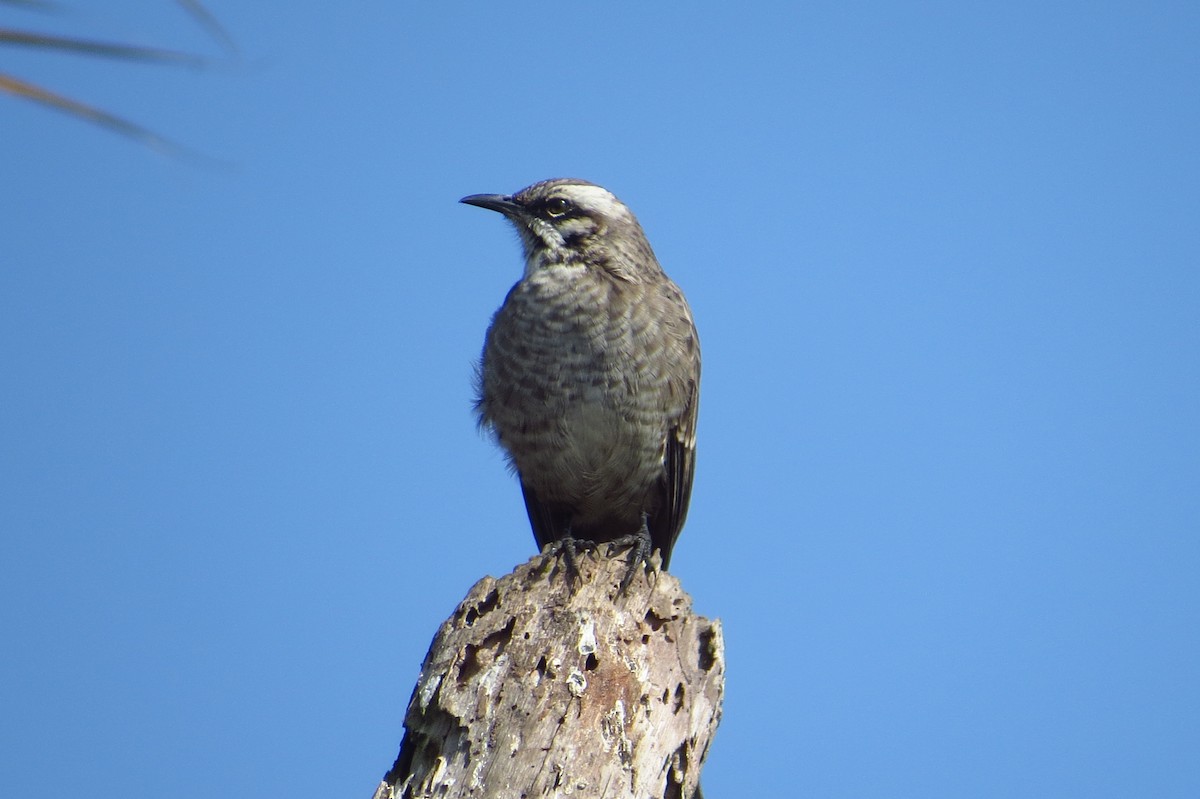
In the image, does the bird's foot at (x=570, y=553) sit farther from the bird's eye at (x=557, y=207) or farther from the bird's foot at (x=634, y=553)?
the bird's eye at (x=557, y=207)

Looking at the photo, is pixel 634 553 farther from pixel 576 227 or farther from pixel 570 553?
pixel 576 227

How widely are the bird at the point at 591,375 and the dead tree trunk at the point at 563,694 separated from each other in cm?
140

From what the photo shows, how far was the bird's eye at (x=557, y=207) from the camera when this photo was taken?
6.71 meters

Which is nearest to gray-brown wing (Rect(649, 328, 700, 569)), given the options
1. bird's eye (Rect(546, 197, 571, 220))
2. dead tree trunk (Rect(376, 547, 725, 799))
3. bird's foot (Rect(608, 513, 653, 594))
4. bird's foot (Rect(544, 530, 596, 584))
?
bird's foot (Rect(608, 513, 653, 594))

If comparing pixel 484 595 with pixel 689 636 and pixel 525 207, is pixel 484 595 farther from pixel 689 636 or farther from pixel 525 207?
pixel 525 207

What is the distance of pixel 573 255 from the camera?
6.55m

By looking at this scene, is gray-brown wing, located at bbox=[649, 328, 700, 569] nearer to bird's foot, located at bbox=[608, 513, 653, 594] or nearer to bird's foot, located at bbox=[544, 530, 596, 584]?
bird's foot, located at bbox=[608, 513, 653, 594]

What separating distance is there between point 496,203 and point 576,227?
1.87ft

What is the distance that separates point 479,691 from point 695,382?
2.80 meters

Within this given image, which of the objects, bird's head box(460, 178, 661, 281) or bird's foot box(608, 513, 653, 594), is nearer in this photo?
bird's foot box(608, 513, 653, 594)

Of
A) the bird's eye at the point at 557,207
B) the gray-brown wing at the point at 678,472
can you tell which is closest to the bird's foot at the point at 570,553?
the gray-brown wing at the point at 678,472

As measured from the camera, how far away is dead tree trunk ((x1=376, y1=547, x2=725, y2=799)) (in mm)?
3859

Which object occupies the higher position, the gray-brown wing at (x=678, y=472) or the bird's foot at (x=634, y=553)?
the gray-brown wing at (x=678, y=472)

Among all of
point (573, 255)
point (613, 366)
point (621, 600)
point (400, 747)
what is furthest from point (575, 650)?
point (573, 255)
